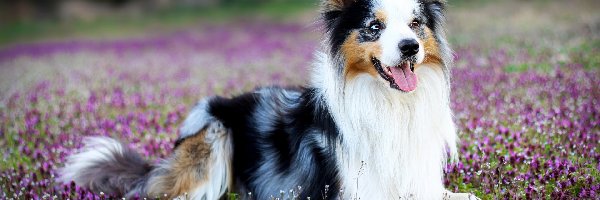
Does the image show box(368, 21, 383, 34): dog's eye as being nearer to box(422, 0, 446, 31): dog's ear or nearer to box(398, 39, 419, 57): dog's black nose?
box(398, 39, 419, 57): dog's black nose

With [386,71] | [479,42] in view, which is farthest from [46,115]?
[479,42]

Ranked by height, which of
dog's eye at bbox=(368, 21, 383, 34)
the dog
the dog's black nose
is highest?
dog's eye at bbox=(368, 21, 383, 34)

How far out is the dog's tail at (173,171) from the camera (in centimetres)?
599

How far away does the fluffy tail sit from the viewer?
20.7ft

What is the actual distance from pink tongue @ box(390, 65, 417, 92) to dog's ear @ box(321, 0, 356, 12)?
628 mm

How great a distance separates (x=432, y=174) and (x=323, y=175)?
0.84 metres

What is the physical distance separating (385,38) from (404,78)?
1.06ft

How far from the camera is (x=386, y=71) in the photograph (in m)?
4.83

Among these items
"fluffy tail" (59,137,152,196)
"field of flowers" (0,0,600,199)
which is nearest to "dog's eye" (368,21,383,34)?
"field of flowers" (0,0,600,199)

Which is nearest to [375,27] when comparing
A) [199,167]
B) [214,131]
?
[214,131]

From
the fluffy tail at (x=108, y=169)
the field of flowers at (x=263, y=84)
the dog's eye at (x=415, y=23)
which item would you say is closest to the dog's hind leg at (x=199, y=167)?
the fluffy tail at (x=108, y=169)

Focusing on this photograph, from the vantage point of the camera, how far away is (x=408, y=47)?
4680mm

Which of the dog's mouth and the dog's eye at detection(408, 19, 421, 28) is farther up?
the dog's eye at detection(408, 19, 421, 28)

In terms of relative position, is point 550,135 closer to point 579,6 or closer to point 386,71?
point 386,71
